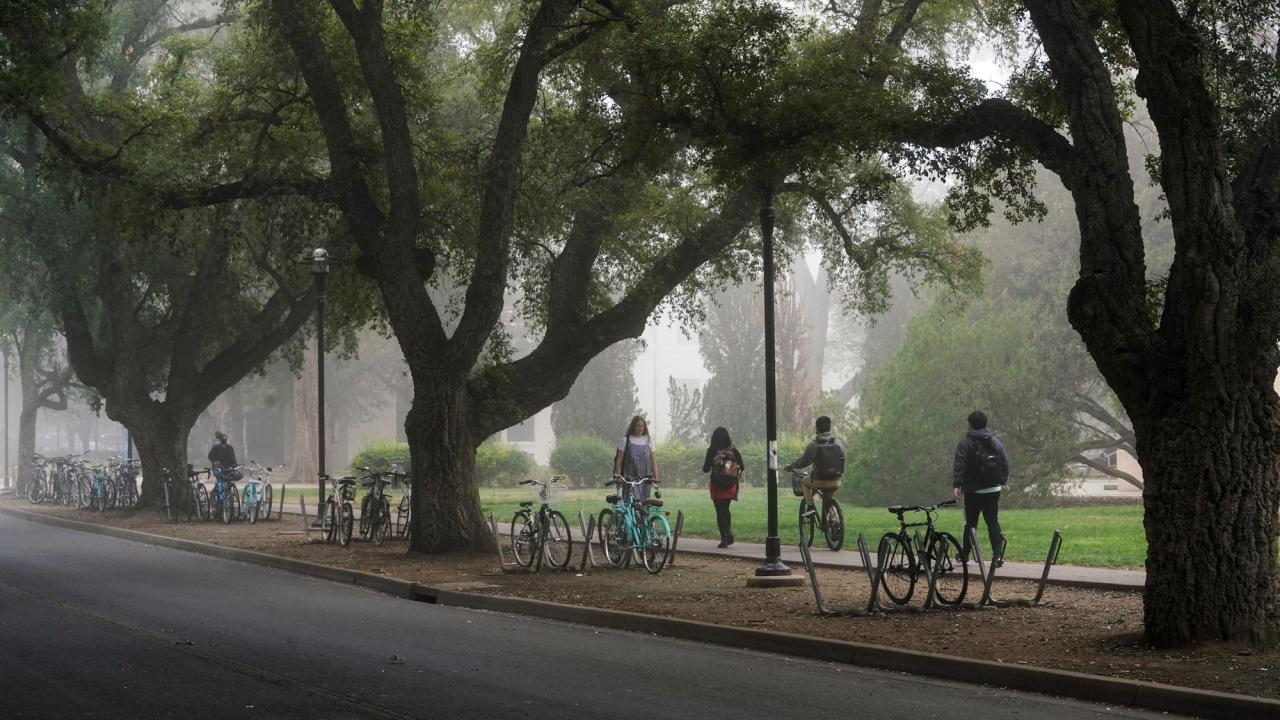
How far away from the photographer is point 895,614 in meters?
13.3

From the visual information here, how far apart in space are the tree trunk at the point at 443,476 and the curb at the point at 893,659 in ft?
9.35

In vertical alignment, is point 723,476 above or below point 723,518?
above

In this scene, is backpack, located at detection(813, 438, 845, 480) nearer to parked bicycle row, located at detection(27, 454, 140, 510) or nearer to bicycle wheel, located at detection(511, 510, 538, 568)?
bicycle wheel, located at detection(511, 510, 538, 568)

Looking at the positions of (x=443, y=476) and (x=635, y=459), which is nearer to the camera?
(x=443, y=476)

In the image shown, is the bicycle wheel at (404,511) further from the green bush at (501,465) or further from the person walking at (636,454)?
the green bush at (501,465)

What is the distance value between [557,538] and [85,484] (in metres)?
23.9

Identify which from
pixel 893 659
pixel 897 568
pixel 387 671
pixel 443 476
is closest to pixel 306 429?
pixel 443 476

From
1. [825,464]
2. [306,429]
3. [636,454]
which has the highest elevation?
[306,429]

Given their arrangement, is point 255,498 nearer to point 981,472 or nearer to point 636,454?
point 636,454

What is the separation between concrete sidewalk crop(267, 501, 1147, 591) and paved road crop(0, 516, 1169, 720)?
170 inches

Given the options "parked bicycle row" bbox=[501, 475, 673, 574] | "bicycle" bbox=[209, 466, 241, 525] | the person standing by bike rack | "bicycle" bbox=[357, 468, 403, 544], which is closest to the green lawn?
the person standing by bike rack

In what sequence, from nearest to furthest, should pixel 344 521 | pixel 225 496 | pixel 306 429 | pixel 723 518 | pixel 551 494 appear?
pixel 551 494, pixel 723 518, pixel 344 521, pixel 225 496, pixel 306 429

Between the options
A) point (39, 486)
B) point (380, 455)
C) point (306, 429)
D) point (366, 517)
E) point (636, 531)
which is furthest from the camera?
point (306, 429)

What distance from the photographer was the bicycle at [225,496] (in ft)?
101
